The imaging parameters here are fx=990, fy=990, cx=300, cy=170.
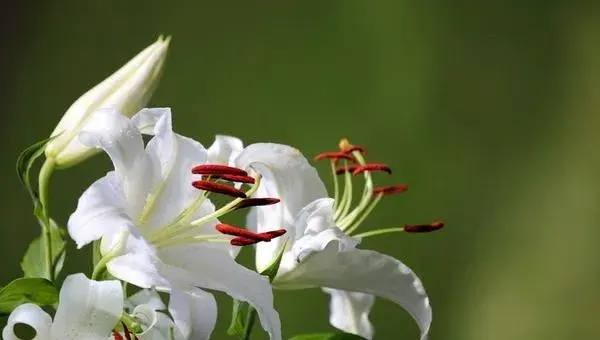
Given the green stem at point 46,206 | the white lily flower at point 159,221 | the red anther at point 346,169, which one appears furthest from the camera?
the red anther at point 346,169

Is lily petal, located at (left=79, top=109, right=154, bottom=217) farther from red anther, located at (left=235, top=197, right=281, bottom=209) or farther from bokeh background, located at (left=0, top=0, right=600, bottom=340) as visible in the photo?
bokeh background, located at (left=0, top=0, right=600, bottom=340)

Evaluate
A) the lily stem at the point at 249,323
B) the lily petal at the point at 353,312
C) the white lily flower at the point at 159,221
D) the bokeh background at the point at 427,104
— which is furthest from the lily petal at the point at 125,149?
the bokeh background at the point at 427,104

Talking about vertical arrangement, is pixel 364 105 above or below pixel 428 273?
above

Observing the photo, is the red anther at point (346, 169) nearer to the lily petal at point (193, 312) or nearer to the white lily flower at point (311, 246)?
the white lily flower at point (311, 246)

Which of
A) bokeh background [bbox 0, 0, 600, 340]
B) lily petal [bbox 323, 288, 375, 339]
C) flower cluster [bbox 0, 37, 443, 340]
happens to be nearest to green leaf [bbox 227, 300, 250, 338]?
flower cluster [bbox 0, 37, 443, 340]

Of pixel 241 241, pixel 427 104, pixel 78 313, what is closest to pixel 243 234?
pixel 241 241

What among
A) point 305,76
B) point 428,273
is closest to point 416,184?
point 428,273

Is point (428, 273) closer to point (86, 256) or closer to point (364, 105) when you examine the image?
point (364, 105)

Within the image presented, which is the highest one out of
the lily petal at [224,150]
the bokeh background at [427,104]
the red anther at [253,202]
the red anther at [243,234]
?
the lily petal at [224,150]
